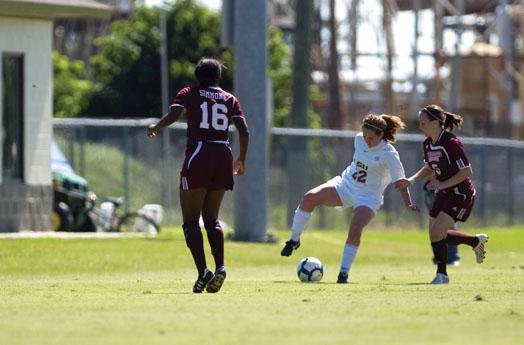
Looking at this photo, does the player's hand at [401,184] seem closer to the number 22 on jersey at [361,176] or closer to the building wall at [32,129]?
the number 22 on jersey at [361,176]

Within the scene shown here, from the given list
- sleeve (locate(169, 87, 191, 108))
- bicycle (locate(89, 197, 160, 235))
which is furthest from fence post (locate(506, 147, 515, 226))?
sleeve (locate(169, 87, 191, 108))

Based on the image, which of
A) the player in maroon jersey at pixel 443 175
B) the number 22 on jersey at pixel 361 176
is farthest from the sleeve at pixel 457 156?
the number 22 on jersey at pixel 361 176

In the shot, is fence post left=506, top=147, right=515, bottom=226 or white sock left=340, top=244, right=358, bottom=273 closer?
white sock left=340, top=244, right=358, bottom=273

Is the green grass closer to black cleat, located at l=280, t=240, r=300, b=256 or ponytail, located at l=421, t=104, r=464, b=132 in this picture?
black cleat, located at l=280, t=240, r=300, b=256

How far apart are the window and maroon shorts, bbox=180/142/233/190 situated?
442 inches

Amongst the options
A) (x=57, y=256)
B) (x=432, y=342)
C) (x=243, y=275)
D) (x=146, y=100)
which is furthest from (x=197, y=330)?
(x=146, y=100)

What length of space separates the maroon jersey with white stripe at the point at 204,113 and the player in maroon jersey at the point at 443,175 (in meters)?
2.74

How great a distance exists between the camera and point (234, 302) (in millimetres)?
13172

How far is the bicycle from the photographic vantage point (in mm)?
28672

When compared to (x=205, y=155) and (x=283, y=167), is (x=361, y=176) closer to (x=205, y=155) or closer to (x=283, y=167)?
(x=205, y=155)

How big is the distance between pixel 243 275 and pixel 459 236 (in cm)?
335

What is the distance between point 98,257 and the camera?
22.5 metres

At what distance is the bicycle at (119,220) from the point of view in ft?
94.1

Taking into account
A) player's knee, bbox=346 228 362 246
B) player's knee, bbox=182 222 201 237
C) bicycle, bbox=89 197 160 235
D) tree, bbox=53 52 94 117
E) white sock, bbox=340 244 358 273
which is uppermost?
tree, bbox=53 52 94 117
